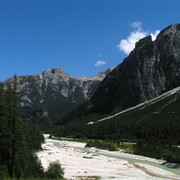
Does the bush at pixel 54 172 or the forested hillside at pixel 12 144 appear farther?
the bush at pixel 54 172

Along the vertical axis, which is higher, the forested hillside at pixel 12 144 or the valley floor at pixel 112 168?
the forested hillside at pixel 12 144

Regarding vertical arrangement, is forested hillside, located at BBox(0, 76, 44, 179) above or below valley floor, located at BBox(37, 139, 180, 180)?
above

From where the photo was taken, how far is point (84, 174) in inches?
1735

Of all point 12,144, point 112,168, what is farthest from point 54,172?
point 112,168

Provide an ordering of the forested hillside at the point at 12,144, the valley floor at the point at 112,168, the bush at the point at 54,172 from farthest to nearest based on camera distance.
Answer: the valley floor at the point at 112,168 → the bush at the point at 54,172 → the forested hillside at the point at 12,144

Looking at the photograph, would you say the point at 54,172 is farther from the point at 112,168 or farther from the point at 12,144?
the point at 112,168

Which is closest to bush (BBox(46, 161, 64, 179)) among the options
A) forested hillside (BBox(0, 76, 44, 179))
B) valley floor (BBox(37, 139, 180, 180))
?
forested hillside (BBox(0, 76, 44, 179))

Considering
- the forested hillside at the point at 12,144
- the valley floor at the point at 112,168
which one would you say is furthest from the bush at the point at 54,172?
the valley floor at the point at 112,168

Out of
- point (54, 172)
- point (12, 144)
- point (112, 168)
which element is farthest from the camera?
point (112, 168)

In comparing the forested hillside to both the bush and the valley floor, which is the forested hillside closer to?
the bush

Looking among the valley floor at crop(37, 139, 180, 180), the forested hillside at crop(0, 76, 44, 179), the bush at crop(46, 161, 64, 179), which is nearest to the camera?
the forested hillside at crop(0, 76, 44, 179)

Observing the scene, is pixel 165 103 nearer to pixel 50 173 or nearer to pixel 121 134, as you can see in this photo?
pixel 121 134

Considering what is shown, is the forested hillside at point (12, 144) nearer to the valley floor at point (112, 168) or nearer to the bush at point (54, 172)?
the bush at point (54, 172)

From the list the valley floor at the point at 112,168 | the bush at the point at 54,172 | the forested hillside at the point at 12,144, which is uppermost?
the forested hillside at the point at 12,144
